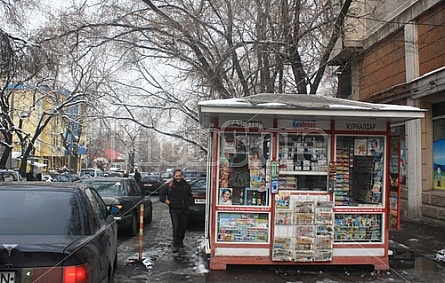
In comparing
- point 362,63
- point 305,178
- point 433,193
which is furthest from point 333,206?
point 362,63

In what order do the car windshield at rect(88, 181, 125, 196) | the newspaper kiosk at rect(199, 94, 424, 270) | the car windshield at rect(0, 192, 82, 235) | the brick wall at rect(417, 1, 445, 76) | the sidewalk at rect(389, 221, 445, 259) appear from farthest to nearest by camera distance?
the brick wall at rect(417, 1, 445, 76) < the car windshield at rect(88, 181, 125, 196) < the sidewalk at rect(389, 221, 445, 259) < the newspaper kiosk at rect(199, 94, 424, 270) < the car windshield at rect(0, 192, 82, 235)

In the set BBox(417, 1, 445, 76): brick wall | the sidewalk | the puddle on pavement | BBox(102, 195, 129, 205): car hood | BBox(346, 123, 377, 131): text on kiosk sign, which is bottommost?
the puddle on pavement

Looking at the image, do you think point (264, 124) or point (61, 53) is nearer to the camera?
point (264, 124)

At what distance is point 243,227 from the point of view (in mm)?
7852

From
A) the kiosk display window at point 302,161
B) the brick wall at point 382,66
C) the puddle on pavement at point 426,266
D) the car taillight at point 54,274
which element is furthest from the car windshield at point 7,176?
the brick wall at point 382,66

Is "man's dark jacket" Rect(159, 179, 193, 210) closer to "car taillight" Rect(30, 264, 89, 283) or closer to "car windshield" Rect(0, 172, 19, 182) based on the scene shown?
"car taillight" Rect(30, 264, 89, 283)

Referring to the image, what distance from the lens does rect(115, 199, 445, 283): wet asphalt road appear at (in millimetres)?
7273

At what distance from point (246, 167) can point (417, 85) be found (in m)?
8.59

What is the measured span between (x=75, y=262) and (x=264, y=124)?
4.73 meters

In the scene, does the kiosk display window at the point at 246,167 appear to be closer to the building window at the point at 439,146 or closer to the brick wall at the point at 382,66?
the building window at the point at 439,146

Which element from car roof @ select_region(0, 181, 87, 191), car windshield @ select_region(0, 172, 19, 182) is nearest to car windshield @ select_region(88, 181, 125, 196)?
car windshield @ select_region(0, 172, 19, 182)

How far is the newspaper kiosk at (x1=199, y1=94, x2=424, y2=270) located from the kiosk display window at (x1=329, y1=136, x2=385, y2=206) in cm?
2

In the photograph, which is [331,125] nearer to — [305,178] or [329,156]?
[329,156]

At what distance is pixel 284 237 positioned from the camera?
768 centimetres
